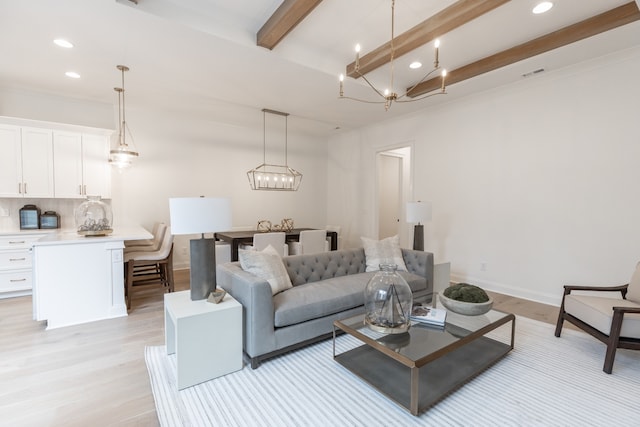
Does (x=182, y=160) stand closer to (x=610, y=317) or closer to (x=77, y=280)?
(x=77, y=280)

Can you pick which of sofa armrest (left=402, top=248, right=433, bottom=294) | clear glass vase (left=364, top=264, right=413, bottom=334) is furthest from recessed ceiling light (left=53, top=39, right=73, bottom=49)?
sofa armrest (left=402, top=248, right=433, bottom=294)

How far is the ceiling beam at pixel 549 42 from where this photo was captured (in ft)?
8.45

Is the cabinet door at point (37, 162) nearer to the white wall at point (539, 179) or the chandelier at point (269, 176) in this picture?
the chandelier at point (269, 176)

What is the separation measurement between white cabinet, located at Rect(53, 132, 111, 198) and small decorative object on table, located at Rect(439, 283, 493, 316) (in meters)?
5.12

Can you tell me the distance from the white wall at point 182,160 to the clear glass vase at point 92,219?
5.14 ft

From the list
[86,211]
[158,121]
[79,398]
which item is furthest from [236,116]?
[79,398]

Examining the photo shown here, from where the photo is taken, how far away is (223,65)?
333cm

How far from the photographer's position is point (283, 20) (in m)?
2.56

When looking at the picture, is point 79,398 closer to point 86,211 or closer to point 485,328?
point 86,211

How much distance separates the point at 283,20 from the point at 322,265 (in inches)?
96.6

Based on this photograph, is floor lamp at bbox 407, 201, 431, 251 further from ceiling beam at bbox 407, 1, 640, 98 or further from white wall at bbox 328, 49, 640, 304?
ceiling beam at bbox 407, 1, 640, 98

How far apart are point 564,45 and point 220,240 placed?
16.8 feet

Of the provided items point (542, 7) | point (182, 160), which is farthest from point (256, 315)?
point (182, 160)

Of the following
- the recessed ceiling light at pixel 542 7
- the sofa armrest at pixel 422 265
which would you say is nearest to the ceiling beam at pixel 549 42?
the recessed ceiling light at pixel 542 7
